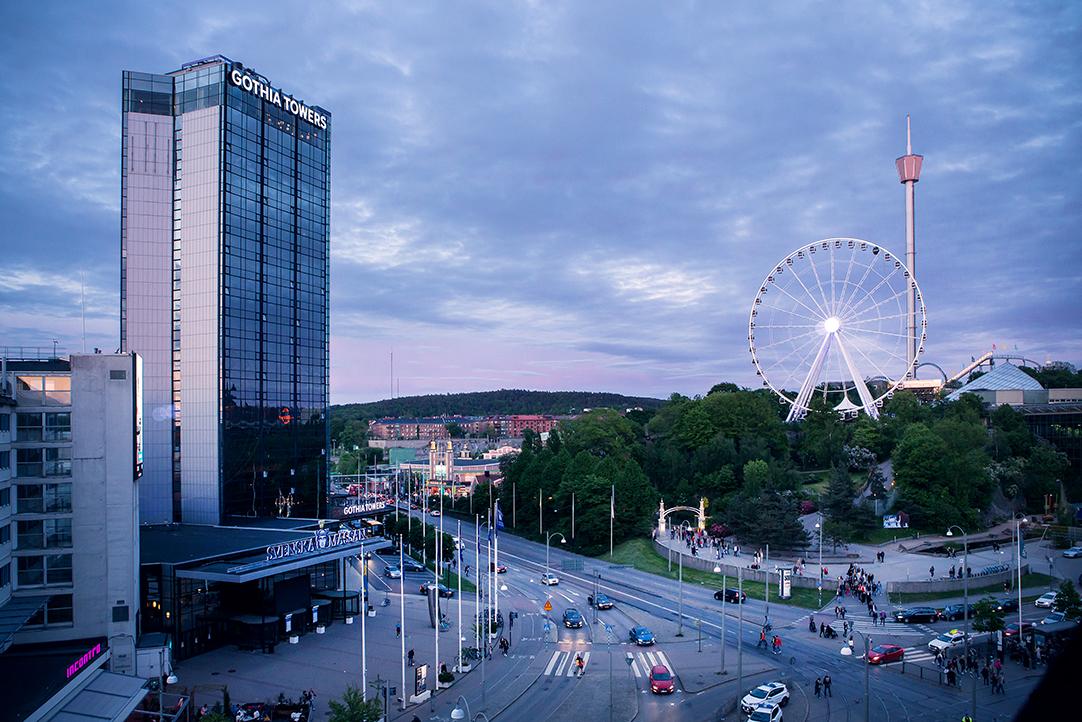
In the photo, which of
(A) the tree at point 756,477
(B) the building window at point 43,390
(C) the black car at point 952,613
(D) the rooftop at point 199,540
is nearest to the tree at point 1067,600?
(C) the black car at point 952,613

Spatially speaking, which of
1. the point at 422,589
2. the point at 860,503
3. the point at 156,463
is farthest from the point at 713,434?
the point at 156,463

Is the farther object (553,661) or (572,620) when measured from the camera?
(572,620)

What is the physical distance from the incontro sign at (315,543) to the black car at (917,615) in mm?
40945

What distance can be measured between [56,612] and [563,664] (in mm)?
29000

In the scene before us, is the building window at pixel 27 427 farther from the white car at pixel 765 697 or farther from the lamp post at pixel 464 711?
the white car at pixel 765 697

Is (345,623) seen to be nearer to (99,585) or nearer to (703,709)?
(99,585)

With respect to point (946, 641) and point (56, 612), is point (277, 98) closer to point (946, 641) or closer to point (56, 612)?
point (56, 612)

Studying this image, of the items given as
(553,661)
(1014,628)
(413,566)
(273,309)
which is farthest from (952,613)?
(273,309)

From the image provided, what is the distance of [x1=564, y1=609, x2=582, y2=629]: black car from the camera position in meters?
57.8

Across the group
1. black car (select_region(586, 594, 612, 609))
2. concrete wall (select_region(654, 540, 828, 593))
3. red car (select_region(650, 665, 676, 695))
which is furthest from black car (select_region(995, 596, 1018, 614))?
black car (select_region(586, 594, 612, 609))

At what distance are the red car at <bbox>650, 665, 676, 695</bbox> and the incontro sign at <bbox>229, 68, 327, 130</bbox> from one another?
61745 millimetres

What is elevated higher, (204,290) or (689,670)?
(204,290)

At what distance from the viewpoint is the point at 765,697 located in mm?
39312

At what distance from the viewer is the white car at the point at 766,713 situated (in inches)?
1449
